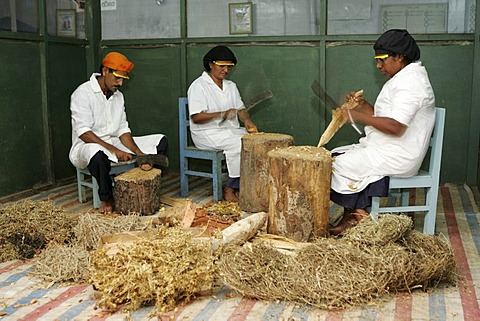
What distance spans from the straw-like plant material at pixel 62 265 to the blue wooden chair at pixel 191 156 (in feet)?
6.26

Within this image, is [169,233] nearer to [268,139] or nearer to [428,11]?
[268,139]

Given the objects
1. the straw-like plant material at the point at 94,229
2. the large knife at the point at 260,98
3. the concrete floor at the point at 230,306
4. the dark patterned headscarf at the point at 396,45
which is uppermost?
the dark patterned headscarf at the point at 396,45

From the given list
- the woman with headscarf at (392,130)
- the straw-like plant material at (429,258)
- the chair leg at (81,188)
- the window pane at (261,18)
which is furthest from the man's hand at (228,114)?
the straw-like plant material at (429,258)

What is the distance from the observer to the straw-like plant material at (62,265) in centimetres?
383

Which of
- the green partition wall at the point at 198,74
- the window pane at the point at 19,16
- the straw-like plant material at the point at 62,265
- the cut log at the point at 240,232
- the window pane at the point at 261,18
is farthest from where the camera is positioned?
the window pane at the point at 261,18

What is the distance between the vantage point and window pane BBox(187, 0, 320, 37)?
6.45 m

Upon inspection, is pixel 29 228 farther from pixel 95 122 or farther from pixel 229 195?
pixel 229 195

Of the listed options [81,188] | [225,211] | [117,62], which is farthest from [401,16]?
[81,188]

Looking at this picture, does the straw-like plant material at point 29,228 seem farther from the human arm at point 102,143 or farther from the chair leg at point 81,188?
the chair leg at point 81,188

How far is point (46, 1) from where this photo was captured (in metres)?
6.19

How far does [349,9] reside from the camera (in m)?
6.31

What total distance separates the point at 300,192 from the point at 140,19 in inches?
141

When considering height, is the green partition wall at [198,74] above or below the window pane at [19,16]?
below

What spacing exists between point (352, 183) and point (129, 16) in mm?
3746
